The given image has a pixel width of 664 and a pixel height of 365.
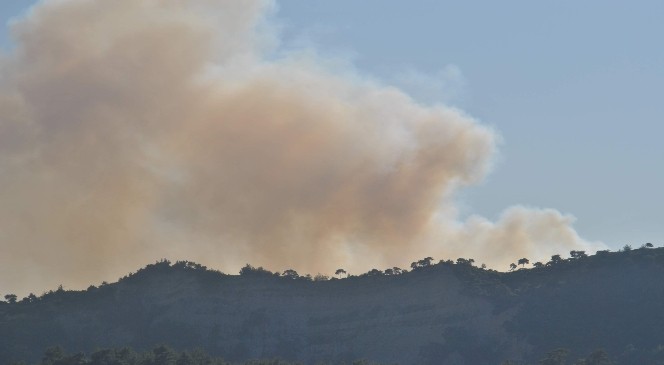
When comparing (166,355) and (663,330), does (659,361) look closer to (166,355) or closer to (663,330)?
(663,330)

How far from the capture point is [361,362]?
18125 centimetres

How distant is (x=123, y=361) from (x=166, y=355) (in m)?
5.38

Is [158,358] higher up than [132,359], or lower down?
higher up

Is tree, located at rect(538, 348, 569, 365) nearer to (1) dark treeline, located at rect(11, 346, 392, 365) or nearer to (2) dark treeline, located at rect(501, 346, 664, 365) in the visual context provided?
(2) dark treeline, located at rect(501, 346, 664, 365)

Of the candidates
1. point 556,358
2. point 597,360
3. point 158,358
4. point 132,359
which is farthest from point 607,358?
point 132,359

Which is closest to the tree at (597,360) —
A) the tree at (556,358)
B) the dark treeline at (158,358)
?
the dark treeline at (158,358)

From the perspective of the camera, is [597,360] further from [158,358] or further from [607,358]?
[158,358]

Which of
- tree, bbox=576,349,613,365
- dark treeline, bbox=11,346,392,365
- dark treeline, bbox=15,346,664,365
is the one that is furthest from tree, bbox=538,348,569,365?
dark treeline, bbox=11,346,392,365

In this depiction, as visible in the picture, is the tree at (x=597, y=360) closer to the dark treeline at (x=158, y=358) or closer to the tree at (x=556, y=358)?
the dark treeline at (x=158, y=358)

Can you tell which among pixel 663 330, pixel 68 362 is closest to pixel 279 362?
pixel 68 362

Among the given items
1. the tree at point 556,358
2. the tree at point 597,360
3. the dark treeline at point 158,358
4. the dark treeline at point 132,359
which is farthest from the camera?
the dark treeline at point 132,359

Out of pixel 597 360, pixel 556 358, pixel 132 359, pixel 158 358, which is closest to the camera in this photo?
pixel 597 360

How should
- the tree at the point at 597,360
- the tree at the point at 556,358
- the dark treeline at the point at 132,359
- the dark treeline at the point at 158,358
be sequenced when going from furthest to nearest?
the dark treeline at the point at 132,359, the dark treeline at the point at 158,358, the tree at the point at 556,358, the tree at the point at 597,360

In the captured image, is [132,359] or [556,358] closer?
[556,358]
